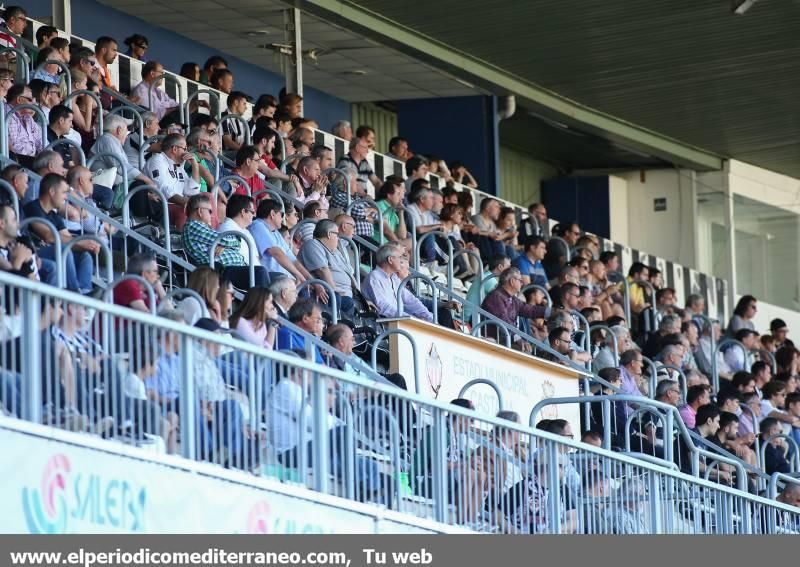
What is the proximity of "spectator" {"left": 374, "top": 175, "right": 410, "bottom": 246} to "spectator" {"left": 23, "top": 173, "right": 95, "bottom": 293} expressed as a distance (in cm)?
539

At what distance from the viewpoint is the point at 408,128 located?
77.8 ft

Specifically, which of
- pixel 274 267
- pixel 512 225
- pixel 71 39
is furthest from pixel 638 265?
pixel 274 267

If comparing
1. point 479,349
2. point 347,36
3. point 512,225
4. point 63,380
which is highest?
point 347,36

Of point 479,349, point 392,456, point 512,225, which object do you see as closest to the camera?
point 392,456

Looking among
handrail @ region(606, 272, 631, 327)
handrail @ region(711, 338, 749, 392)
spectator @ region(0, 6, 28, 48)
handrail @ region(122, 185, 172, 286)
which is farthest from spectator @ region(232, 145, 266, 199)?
handrail @ region(711, 338, 749, 392)

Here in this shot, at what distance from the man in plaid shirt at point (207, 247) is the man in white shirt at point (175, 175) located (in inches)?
31.7

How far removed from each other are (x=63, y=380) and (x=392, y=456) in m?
2.04

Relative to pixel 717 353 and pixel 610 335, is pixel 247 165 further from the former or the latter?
pixel 717 353

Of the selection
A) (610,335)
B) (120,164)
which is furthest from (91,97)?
(610,335)

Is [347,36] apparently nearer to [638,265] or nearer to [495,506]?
[638,265]

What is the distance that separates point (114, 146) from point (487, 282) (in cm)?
450

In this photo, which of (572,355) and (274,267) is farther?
(572,355)

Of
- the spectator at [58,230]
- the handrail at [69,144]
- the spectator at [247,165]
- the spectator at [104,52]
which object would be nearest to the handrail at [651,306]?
the spectator at [247,165]

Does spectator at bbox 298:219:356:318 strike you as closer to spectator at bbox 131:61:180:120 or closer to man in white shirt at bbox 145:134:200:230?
man in white shirt at bbox 145:134:200:230
